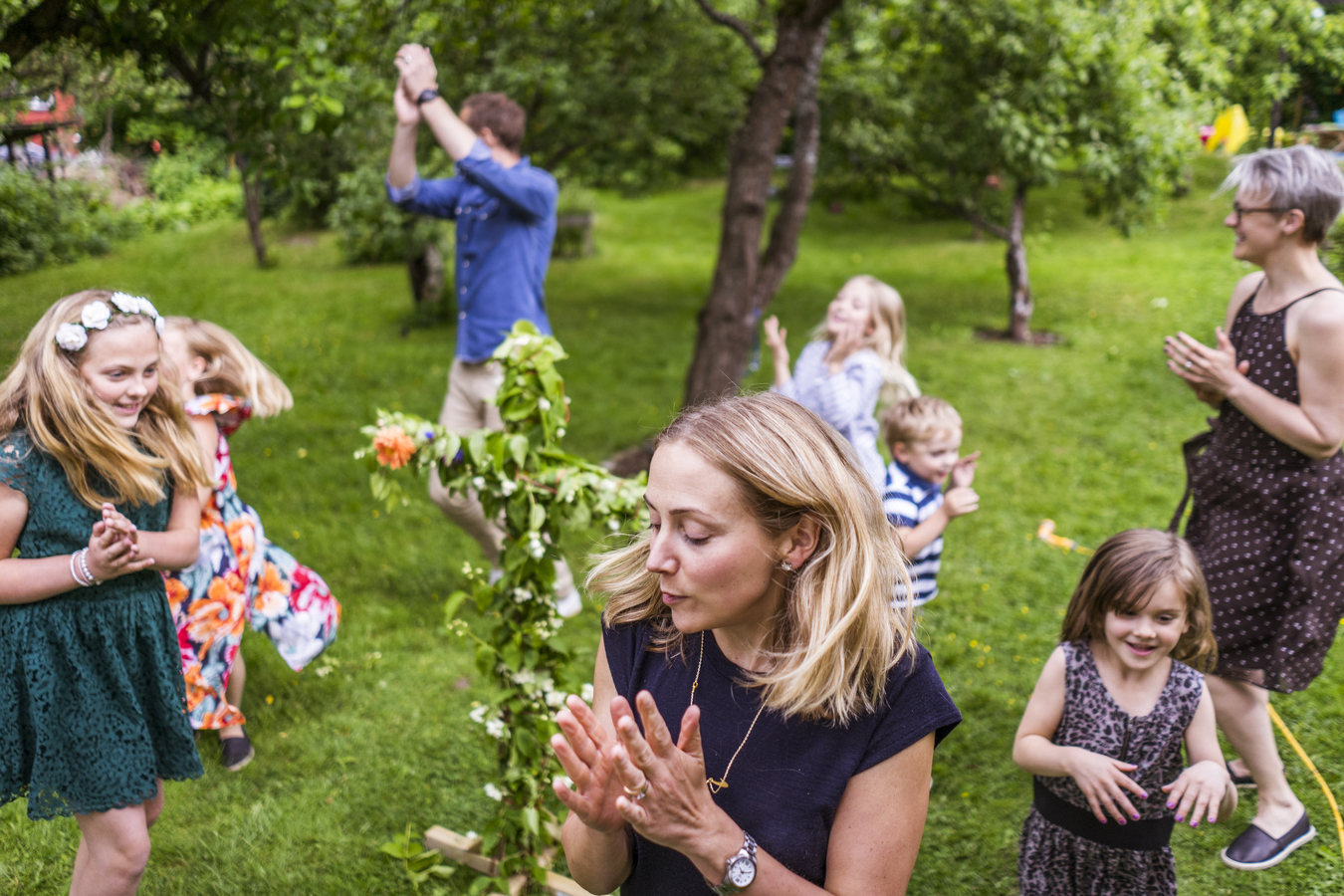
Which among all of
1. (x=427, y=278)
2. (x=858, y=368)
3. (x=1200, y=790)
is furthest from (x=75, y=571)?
(x=427, y=278)

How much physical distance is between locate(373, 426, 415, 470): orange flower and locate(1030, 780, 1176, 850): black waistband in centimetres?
201

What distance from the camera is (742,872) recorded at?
140 cm

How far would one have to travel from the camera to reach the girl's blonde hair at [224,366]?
320cm

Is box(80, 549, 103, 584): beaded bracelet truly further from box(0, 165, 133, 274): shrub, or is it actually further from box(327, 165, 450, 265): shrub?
box(327, 165, 450, 265): shrub

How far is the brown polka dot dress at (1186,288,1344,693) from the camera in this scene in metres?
2.84

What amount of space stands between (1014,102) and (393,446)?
319 inches

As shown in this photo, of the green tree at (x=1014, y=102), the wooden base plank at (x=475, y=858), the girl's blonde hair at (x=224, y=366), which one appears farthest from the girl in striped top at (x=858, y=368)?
the green tree at (x=1014, y=102)

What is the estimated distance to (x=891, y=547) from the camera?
168 cm

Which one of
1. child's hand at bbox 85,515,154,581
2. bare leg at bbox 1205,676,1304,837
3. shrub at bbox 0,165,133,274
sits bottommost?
bare leg at bbox 1205,676,1304,837

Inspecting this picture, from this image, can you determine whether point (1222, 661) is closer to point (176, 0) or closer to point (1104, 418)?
point (176, 0)

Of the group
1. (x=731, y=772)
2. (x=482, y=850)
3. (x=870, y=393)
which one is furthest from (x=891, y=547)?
(x=870, y=393)

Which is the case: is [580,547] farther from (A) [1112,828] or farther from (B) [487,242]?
(A) [1112,828]

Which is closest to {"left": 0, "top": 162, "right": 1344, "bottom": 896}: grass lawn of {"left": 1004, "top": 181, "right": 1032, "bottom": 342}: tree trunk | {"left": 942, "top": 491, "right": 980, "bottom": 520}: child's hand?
{"left": 1004, "top": 181, "right": 1032, "bottom": 342}: tree trunk

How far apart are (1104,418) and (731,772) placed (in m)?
7.25
